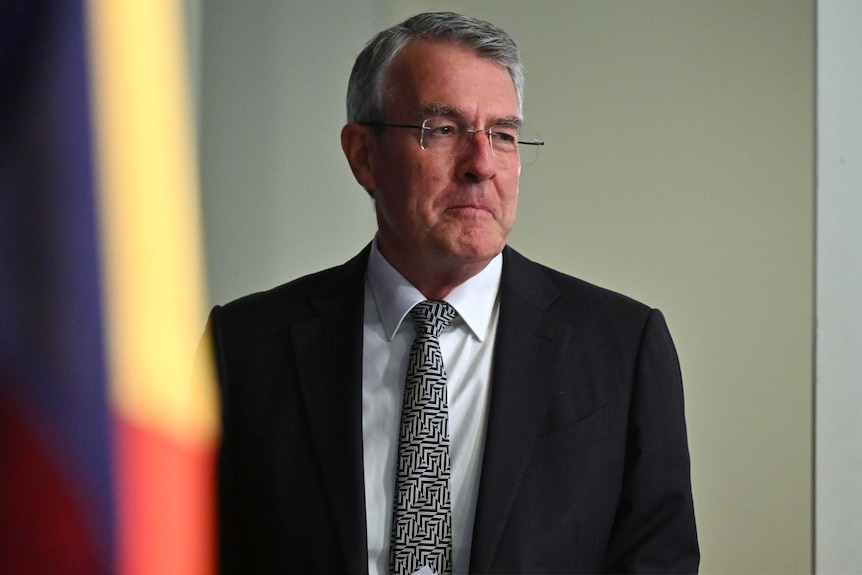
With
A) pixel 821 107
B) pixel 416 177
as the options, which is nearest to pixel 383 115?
pixel 416 177

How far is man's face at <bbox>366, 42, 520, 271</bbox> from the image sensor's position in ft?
4.36

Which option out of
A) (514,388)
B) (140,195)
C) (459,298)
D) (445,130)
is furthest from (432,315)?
(140,195)

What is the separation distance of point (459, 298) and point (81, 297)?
28.3 inches

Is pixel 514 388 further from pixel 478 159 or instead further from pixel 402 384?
pixel 478 159

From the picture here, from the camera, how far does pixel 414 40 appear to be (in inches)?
54.7

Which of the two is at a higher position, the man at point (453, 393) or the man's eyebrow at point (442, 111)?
the man's eyebrow at point (442, 111)

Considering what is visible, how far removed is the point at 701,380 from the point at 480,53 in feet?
1.99

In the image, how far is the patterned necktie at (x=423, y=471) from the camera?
1.28 meters

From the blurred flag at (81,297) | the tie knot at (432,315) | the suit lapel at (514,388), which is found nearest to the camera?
the blurred flag at (81,297)

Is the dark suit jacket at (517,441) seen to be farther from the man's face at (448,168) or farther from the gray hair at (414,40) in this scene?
the gray hair at (414,40)

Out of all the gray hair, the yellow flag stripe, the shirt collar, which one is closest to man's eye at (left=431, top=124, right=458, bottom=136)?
the gray hair

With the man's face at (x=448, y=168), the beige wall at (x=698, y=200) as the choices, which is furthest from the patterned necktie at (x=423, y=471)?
the beige wall at (x=698, y=200)

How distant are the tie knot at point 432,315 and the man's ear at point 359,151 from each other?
8.7 inches

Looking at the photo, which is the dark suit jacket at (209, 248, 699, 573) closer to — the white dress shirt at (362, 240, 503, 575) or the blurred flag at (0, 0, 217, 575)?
the white dress shirt at (362, 240, 503, 575)
